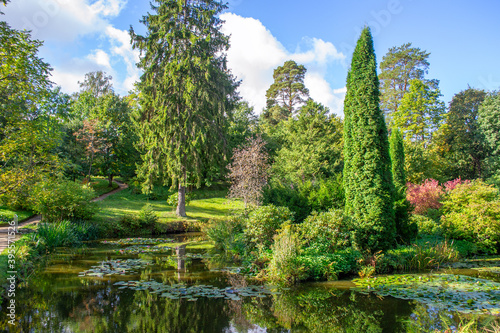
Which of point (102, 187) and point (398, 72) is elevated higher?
point (398, 72)

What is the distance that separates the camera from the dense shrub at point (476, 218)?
11.2 metres

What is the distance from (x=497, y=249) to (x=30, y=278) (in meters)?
15.9

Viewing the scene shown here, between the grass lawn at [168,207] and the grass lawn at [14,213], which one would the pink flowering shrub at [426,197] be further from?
the grass lawn at [14,213]

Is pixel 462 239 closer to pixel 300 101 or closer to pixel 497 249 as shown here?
pixel 497 249

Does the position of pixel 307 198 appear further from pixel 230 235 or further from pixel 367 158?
pixel 367 158

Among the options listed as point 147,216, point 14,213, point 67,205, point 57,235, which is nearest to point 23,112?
point 57,235

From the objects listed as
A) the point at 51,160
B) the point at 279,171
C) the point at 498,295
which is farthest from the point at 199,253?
the point at 279,171

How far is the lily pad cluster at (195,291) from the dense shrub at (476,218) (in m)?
8.93

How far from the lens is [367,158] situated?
9.73 m

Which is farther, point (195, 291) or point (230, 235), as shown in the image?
point (230, 235)

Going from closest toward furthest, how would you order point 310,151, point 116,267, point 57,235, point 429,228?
point 116,267 < point 57,235 < point 429,228 < point 310,151

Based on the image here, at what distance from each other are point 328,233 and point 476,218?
6735mm

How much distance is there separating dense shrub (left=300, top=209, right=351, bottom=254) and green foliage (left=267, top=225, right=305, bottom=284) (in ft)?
3.27

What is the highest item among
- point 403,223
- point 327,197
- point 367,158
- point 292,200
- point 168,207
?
point 367,158
